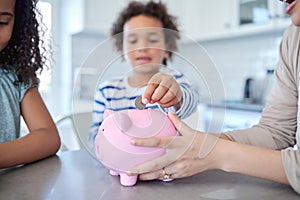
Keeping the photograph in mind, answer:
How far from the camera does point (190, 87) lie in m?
0.69

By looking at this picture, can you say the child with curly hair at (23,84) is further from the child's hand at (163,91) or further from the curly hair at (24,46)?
the child's hand at (163,91)

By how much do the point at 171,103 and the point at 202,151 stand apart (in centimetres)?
11

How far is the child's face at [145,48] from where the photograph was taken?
0.56 m

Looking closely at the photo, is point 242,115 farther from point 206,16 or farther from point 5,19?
point 5,19

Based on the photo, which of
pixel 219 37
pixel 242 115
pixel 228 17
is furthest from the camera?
pixel 219 37

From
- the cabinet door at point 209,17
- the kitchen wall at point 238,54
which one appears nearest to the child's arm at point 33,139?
the kitchen wall at point 238,54

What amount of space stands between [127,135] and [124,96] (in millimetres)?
127

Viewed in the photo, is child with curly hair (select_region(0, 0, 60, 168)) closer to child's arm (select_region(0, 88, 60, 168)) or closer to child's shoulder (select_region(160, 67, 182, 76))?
child's arm (select_region(0, 88, 60, 168))

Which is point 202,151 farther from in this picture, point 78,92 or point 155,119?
point 78,92

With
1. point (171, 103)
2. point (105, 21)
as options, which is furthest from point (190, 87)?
point (105, 21)

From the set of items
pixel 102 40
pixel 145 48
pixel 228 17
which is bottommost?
pixel 145 48

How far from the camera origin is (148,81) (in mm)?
609

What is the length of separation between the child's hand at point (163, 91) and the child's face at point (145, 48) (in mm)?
37

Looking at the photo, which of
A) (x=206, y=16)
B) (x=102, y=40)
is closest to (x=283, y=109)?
(x=102, y=40)
